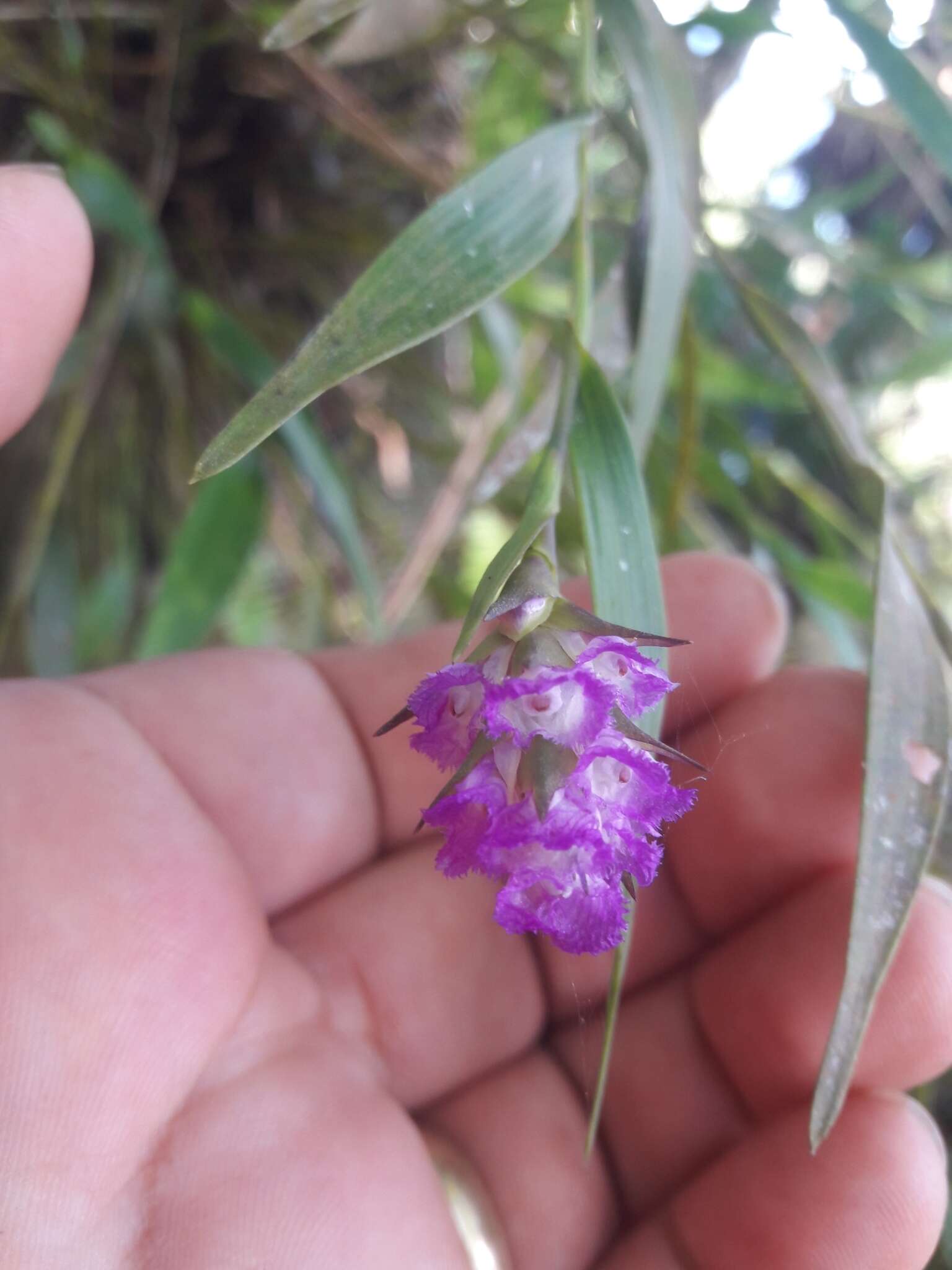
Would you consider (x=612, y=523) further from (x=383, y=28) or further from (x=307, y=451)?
(x=383, y=28)

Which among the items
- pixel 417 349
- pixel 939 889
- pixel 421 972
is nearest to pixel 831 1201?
pixel 939 889

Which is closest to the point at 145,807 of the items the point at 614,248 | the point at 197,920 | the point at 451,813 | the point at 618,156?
the point at 197,920

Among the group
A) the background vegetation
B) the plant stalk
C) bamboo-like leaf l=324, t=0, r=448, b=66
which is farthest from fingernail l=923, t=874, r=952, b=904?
bamboo-like leaf l=324, t=0, r=448, b=66

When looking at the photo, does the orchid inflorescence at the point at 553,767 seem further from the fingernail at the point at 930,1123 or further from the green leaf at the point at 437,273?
the fingernail at the point at 930,1123

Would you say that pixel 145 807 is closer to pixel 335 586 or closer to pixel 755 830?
pixel 755 830

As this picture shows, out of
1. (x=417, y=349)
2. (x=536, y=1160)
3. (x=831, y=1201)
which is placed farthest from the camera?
(x=417, y=349)

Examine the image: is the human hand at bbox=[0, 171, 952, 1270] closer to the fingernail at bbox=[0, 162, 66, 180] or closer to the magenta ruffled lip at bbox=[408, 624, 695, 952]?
the fingernail at bbox=[0, 162, 66, 180]
